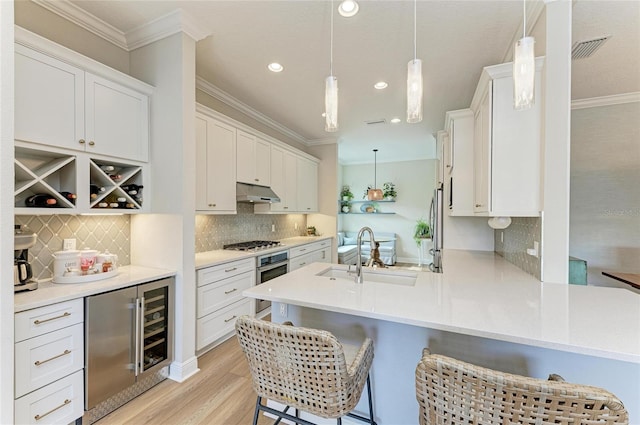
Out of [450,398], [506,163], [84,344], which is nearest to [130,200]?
[84,344]

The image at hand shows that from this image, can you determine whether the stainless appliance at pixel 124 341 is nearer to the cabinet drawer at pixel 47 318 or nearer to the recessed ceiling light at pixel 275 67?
the cabinet drawer at pixel 47 318

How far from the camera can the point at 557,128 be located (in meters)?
1.70

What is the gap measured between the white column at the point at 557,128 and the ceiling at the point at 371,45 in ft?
0.45

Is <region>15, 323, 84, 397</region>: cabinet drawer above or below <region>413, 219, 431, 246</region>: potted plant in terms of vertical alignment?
below

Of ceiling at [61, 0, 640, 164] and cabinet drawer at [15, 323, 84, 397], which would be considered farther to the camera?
ceiling at [61, 0, 640, 164]

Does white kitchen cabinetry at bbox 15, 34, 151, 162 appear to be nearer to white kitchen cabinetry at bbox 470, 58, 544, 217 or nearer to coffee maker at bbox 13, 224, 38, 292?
coffee maker at bbox 13, 224, 38, 292

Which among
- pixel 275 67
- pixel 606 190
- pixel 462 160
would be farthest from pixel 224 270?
pixel 606 190

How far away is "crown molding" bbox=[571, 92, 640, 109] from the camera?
10.9 ft

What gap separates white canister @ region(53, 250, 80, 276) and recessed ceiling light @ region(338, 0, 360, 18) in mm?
2601

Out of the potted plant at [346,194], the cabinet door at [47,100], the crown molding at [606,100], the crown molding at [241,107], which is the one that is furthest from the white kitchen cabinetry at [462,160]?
the potted plant at [346,194]

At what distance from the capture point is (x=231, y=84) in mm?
3270

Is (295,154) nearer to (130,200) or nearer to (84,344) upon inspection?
(130,200)

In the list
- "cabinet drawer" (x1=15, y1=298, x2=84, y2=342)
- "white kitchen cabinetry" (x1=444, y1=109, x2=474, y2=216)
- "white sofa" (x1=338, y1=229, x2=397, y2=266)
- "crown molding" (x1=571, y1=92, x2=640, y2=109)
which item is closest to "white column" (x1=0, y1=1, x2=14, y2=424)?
"cabinet drawer" (x1=15, y1=298, x2=84, y2=342)

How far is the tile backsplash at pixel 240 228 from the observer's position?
3.29m
